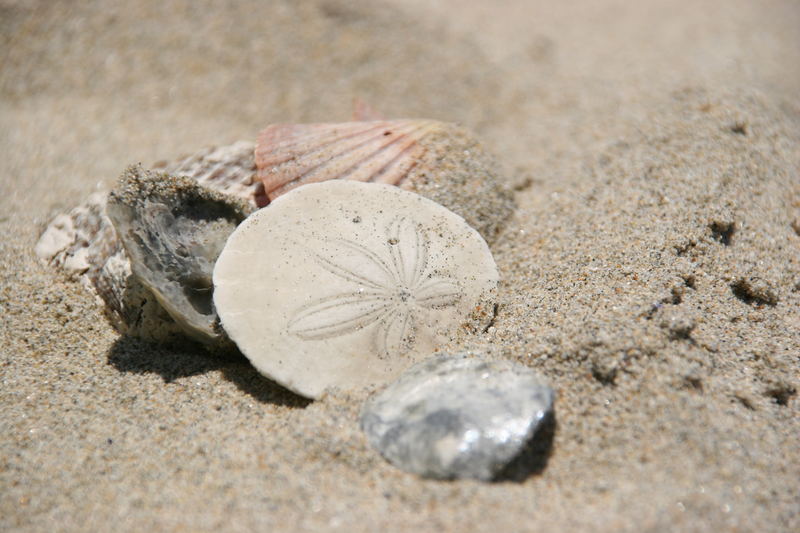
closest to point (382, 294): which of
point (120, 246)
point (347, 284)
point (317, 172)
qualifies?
point (347, 284)

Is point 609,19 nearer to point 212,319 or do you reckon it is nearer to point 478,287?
point 478,287

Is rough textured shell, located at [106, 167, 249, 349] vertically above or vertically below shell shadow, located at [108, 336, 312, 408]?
above

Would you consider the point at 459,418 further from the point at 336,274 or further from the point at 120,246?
the point at 120,246

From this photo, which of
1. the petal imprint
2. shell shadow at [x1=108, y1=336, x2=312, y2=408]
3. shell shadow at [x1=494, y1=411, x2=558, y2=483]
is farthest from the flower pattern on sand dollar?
shell shadow at [x1=494, y1=411, x2=558, y2=483]

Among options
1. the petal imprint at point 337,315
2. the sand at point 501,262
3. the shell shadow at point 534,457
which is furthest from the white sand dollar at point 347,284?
the shell shadow at point 534,457

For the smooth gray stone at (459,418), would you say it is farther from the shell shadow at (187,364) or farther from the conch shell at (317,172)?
the conch shell at (317,172)

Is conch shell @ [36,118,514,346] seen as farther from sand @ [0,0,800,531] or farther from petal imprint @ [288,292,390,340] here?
petal imprint @ [288,292,390,340]
